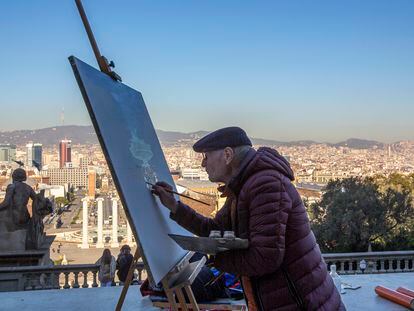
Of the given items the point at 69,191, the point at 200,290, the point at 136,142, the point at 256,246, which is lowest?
the point at 69,191

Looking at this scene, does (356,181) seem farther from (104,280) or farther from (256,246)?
(256,246)

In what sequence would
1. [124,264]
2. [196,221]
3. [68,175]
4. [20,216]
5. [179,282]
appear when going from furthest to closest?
[68,175] → [20,216] → [124,264] → [179,282] → [196,221]

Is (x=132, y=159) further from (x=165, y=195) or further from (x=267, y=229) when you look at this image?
(x=267, y=229)

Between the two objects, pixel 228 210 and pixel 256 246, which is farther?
pixel 228 210

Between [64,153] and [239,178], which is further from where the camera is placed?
[64,153]

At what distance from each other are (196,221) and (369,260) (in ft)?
14.9

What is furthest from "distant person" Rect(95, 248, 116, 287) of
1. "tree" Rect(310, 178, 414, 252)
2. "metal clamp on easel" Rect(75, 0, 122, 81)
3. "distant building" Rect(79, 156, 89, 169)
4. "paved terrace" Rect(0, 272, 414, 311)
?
"distant building" Rect(79, 156, 89, 169)

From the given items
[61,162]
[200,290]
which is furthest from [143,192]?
[61,162]

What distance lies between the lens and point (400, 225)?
437 inches

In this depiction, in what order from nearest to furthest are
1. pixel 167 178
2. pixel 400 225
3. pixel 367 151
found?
1. pixel 167 178
2. pixel 400 225
3. pixel 367 151

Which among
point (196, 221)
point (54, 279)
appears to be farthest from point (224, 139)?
point (54, 279)

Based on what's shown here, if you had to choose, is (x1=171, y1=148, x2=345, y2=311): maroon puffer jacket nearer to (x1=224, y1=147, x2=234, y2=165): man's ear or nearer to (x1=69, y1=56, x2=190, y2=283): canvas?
(x1=224, y1=147, x2=234, y2=165): man's ear

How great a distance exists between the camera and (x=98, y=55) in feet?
7.74

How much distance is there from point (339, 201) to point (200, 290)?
893 cm
